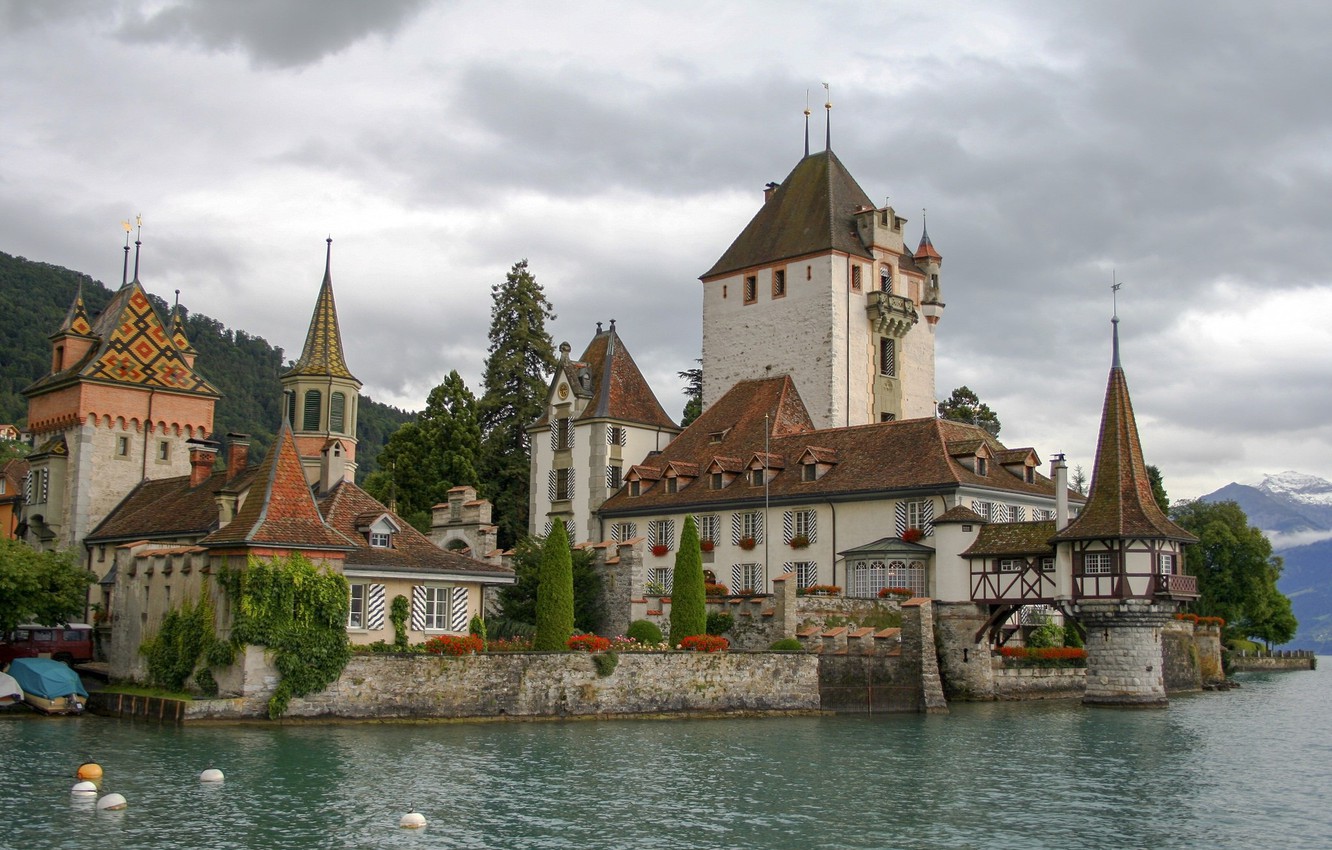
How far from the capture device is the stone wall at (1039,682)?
53.8m

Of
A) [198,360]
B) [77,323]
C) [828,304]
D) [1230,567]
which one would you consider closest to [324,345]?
[77,323]

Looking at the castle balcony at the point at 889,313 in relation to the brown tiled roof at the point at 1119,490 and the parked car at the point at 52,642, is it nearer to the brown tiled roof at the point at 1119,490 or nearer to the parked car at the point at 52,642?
the brown tiled roof at the point at 1119,490

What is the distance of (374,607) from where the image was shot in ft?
146

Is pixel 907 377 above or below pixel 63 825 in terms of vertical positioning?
above

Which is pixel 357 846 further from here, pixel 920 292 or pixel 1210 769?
pixel 920 292

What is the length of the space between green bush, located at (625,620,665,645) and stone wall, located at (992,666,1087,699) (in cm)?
1308

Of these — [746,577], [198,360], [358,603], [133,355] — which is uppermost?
[198,360]

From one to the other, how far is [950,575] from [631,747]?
21.8 metres

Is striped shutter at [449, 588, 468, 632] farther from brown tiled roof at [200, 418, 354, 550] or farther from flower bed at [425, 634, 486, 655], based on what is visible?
brown tiled roof at [200, 418, 354, 550]

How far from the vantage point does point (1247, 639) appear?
116 meters

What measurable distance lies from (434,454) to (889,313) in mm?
23579

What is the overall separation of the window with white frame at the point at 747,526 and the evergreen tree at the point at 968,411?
2650 centimetres

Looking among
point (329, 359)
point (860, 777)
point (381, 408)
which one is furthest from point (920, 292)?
point (381, 408)

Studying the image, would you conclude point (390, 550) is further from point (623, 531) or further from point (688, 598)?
point (623, 531)
